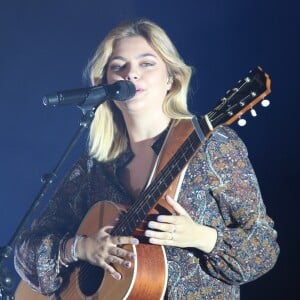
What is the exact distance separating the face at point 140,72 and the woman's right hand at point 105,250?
1.58ft

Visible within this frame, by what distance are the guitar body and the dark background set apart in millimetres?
851

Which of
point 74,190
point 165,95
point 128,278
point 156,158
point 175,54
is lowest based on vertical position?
point 128,278

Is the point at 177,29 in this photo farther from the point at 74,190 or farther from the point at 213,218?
the point at 213,218

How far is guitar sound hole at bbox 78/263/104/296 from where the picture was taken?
6.48ft

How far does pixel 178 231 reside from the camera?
167cm

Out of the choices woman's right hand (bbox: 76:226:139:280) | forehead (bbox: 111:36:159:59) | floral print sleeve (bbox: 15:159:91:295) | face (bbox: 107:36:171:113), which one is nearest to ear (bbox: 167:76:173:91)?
face (bbox: 107:36:171:113)

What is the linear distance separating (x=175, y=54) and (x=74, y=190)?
686 millimetres

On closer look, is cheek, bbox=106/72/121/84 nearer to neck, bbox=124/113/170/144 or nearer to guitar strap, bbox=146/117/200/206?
neck, bbox=124/113/170/144

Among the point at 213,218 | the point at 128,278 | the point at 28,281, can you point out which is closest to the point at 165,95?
the point at 213,218

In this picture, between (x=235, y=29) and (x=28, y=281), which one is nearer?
(x=28, y=281)

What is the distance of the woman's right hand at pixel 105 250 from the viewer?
5.90ft

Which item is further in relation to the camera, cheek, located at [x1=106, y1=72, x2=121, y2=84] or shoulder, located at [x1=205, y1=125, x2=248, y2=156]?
cheek, located at [x1=106, y1=72, x2=121, y2=84]

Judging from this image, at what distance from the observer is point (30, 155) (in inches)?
123

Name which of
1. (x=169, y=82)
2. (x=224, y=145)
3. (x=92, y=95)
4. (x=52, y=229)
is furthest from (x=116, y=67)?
(x=52, y=229)
